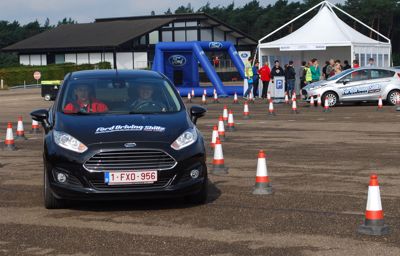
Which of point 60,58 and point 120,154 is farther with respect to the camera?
point 60,58

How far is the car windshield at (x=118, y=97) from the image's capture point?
32.6 feet

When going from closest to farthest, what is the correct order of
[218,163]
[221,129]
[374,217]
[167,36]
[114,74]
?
[374,217], [114,74], [218,163], [221,129], [167,36]

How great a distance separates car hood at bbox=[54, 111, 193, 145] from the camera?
890cm

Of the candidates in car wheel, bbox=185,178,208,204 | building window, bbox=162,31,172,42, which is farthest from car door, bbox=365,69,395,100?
building window, bbox=162,31,172,42

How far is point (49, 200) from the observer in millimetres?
9141

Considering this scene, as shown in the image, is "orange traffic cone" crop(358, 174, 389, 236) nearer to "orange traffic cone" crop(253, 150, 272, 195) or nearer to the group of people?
"orange traffic cone" crop(253, 150, 272, 195)

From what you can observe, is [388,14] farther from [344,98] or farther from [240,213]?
[240,213]

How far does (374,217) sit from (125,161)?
2.73 m

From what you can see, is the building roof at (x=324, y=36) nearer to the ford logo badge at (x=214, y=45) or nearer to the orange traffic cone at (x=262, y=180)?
the ford logo badge at (x=214, y=45)

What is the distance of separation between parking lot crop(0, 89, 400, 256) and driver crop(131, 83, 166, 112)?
117 centimetres

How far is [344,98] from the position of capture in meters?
29.8

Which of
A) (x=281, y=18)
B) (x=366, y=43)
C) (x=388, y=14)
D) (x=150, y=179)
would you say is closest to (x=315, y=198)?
(x=150, y=179)

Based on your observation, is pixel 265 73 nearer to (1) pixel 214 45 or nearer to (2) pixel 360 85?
(1) pixel 214 45

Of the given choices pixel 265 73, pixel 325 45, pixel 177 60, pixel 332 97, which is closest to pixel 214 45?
pixel 177 60
